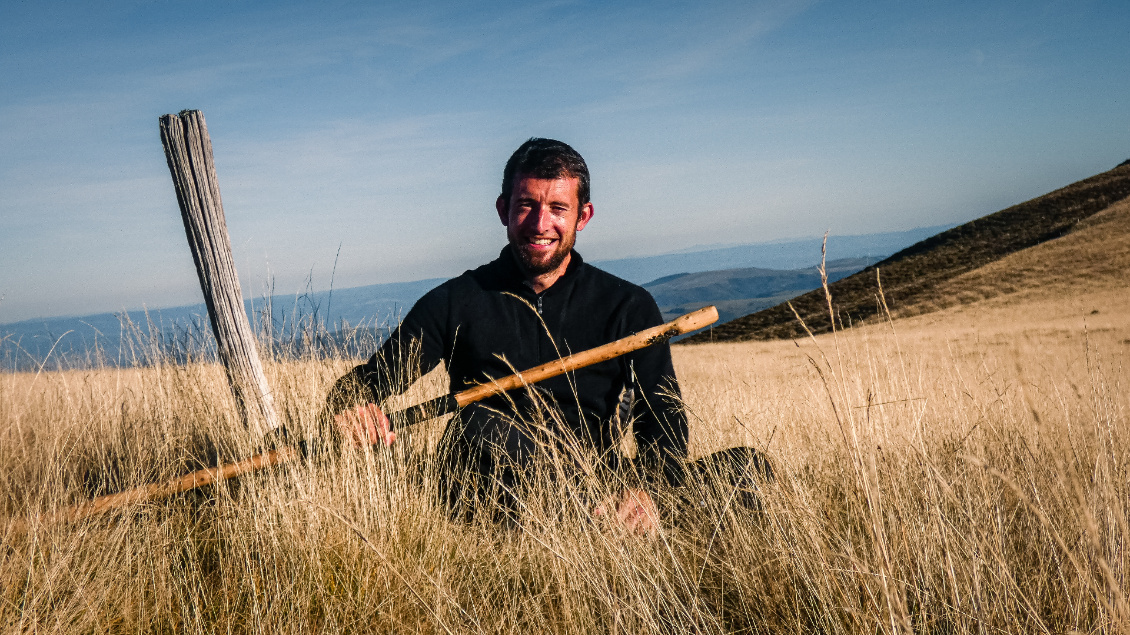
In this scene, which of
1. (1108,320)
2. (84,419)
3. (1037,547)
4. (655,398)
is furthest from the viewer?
(1108,320)

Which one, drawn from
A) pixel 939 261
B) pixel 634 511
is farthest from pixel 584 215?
pixel 939 261

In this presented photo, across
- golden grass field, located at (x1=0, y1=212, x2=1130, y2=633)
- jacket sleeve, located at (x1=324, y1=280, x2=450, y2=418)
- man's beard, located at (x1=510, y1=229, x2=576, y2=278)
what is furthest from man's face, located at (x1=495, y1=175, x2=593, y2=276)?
golden grass field, located at (x1=0, y1=212, x2=1130, y2=633)

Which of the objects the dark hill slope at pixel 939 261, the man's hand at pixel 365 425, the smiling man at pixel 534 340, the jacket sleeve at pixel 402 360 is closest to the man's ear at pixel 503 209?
the smiling man at pixel 534 340

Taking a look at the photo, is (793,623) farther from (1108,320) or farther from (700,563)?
(1108,320)

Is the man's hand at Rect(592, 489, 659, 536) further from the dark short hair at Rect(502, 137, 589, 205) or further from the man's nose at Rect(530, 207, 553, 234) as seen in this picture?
the dark short hair at Rect(502, 137, 589, 205)

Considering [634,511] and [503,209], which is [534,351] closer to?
[503,209]

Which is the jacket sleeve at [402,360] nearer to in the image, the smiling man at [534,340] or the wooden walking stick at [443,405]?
the smiling man at [534,340]

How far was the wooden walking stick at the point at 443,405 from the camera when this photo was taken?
2387mm

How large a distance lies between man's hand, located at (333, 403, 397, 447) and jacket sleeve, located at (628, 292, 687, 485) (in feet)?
3.67

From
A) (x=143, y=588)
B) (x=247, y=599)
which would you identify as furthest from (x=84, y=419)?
(x=247, y=599)

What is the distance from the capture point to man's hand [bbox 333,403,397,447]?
263 centimetres

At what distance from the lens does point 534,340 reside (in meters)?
3.11

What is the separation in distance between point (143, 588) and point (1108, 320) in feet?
63.4

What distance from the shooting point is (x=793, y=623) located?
167cm
